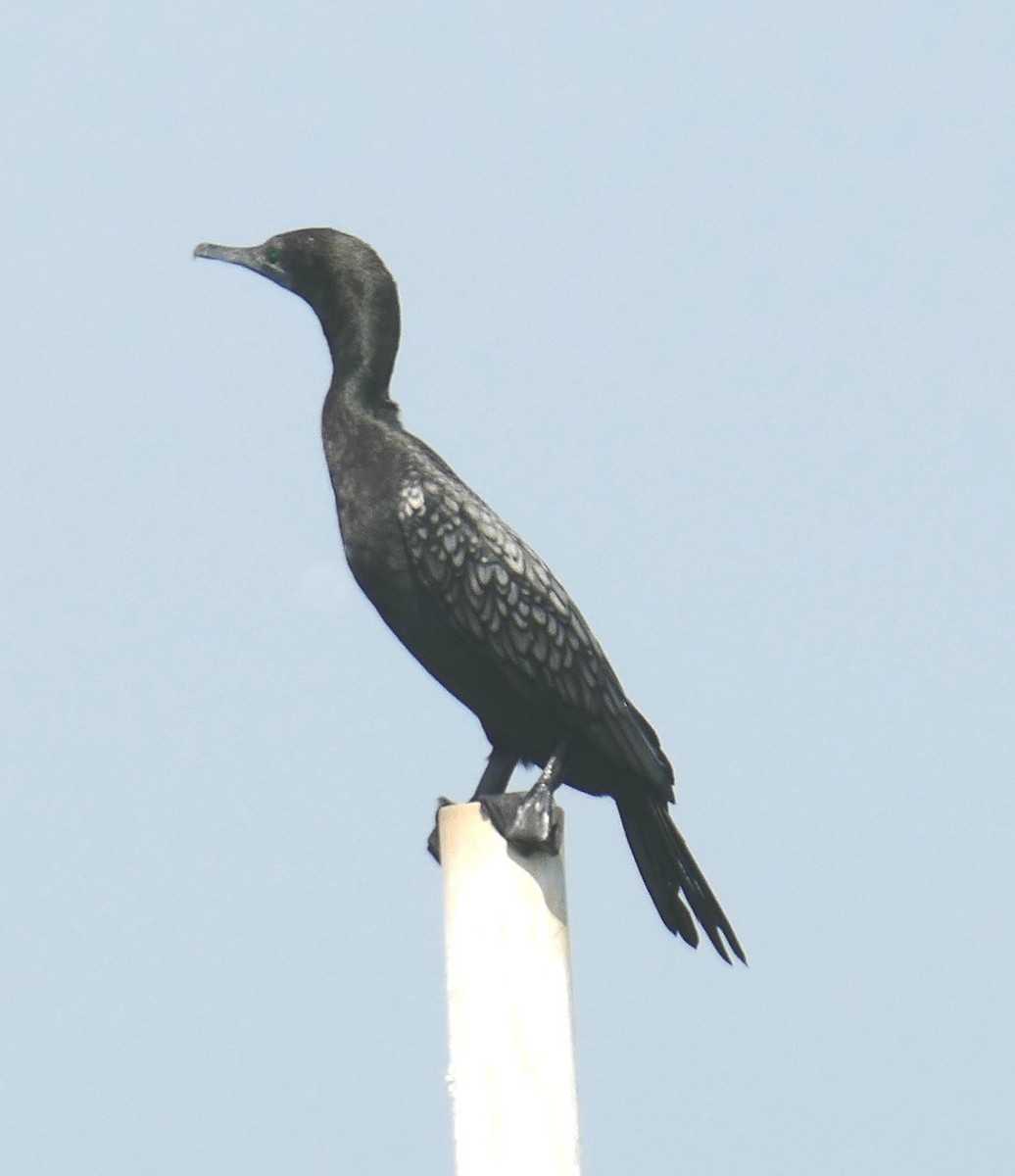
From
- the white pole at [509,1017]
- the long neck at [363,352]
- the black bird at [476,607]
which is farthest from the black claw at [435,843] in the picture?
the long neck at [363,352]

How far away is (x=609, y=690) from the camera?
24.2 feet

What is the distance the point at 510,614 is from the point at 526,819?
0.93 metres

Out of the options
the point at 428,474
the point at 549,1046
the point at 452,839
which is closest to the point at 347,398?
the point at 428,474

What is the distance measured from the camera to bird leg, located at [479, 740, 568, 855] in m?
6.51

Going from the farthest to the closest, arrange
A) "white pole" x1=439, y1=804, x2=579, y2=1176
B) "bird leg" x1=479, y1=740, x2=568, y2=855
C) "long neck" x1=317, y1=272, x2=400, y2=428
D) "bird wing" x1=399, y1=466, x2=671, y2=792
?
"long neck" x1=317, y1=272, x2=400, y2=428 < "bird wing" x1=399, y1=466, x2=671, y2=792 < "bird leg" x1=479, y1=740, x2=568, y2=855 < "white pole" x1=439, y1=804, x2=579, y2=1176

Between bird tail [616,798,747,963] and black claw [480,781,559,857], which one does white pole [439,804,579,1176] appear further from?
bird tail [616,798,747,963]

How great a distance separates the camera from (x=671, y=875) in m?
7.57

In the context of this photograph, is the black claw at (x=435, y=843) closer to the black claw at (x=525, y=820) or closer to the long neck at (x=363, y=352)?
the black claw at (x=525, y=820)

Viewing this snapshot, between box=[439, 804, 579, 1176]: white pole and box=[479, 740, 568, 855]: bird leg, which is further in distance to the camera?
box=[479, 740, 568, 855]: bird leg

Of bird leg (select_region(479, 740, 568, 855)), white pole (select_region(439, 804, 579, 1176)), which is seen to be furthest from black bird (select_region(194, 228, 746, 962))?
white pole (select_region(439, 804, 579, 1176))

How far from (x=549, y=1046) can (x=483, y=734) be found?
1703 millimetres

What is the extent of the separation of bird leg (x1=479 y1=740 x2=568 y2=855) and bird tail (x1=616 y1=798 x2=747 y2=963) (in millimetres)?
895

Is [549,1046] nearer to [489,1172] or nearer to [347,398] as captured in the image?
[489,1172]

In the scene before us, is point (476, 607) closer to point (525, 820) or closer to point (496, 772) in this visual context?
point (496, 772)
